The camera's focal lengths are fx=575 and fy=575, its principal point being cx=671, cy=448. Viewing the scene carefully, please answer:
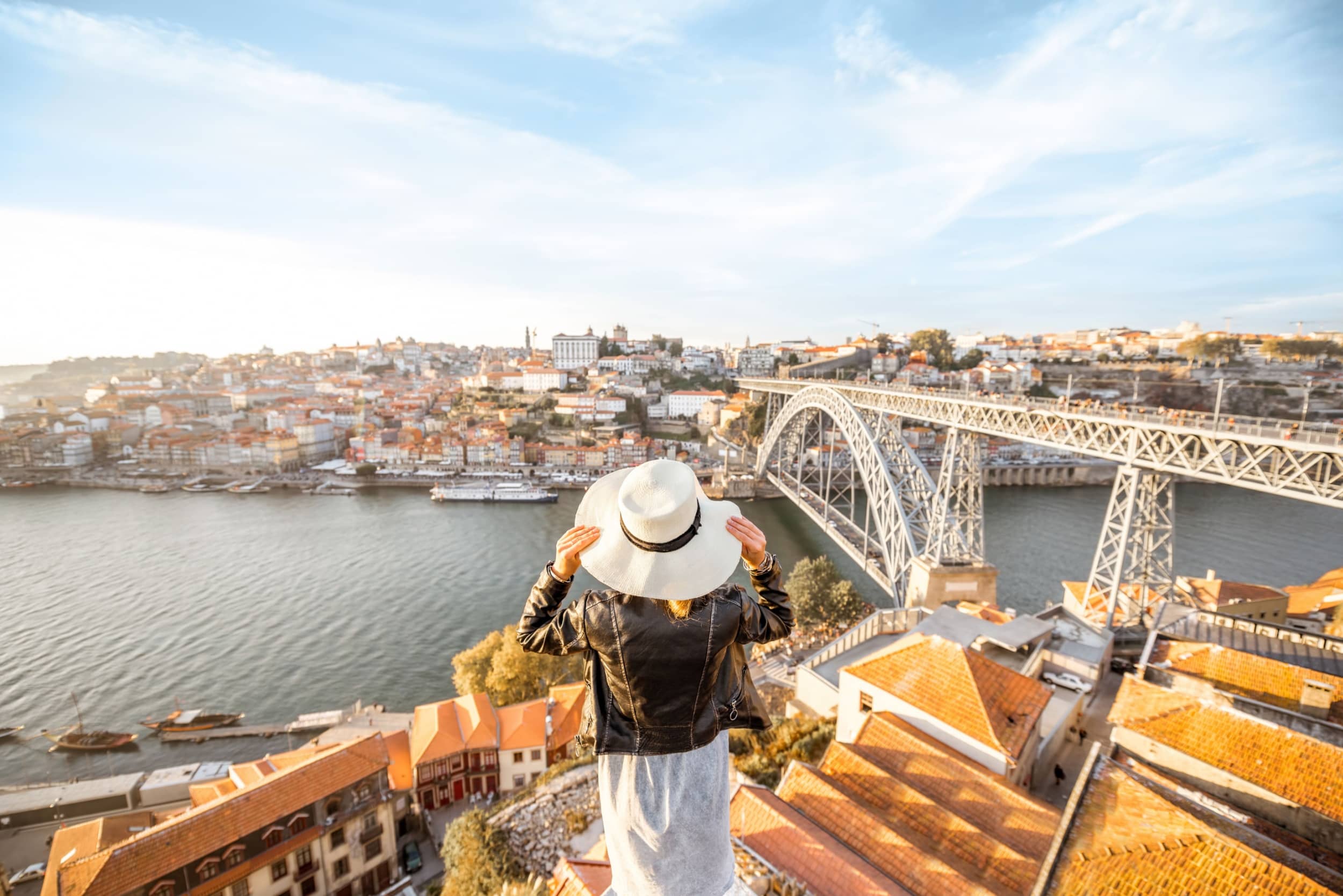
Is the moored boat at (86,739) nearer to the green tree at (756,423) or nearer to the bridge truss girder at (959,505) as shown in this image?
the bridge truss girder at (959,505)

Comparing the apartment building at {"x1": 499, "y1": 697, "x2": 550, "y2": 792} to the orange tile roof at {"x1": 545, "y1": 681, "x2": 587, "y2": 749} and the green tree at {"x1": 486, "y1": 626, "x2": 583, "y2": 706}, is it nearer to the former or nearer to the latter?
the orange tile roof at {"x1": 545, "y1": 681, "x2": 587, "y2": 749}

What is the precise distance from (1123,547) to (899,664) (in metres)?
5.15

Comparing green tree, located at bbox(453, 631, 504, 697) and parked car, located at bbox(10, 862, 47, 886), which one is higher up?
green tree, located at bbox(453, 631, 504, 697)

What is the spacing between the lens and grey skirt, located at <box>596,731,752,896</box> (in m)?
1.38

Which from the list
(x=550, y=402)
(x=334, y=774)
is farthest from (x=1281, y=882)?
(x=550, y=402)

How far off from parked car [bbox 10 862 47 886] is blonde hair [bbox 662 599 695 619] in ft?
42.0

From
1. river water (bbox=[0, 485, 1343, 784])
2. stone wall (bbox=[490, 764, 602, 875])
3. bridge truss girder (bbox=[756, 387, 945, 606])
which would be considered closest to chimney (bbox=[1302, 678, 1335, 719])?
stone wall (bbox=[490, 764, 602, 875])

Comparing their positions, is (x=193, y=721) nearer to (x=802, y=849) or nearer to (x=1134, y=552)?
(x=802, y=849)

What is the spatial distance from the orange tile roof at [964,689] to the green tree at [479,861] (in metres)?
4.13

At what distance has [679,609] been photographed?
1242 millimetres

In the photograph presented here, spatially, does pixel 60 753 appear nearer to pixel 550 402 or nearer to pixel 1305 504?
pixel 550 402

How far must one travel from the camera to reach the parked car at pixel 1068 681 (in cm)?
767

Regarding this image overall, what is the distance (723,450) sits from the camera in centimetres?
3712

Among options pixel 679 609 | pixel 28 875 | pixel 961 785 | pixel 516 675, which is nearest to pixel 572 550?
pixel 679 609
